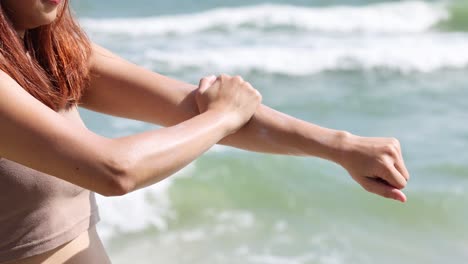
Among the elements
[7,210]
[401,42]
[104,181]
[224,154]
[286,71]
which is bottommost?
[7,210]

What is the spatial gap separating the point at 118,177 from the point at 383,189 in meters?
0.59

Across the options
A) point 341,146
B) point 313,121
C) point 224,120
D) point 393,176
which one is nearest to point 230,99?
point 224,120

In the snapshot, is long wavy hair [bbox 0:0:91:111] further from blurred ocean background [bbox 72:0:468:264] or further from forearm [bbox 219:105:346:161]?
blurred ocean background [bbox 72:0:468:264]

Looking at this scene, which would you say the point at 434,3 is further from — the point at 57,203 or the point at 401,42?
the point at 57,203

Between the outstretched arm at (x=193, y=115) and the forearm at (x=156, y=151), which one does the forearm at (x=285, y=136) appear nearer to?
the outstretched arm at (x=193, y=115)

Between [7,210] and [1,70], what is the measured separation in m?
0.28

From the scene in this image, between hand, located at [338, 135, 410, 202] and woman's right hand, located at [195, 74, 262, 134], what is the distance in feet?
0.70

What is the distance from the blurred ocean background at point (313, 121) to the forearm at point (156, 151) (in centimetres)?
261

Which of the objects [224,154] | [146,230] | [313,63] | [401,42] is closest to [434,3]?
[401,42]

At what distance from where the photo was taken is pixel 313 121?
690 cm

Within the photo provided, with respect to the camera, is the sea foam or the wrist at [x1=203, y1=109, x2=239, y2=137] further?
the sea foam

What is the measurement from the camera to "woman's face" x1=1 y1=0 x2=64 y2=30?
63.0 inches

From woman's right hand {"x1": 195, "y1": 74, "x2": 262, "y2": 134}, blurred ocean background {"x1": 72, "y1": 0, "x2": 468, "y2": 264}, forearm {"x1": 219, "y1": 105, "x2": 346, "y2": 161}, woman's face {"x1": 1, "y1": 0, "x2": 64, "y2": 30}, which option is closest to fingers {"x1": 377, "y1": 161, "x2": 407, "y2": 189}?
forearm {"x1": 219, "y1": 105, "x2": 346, "y2": 161}

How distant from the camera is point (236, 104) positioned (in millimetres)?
1789
